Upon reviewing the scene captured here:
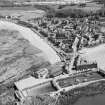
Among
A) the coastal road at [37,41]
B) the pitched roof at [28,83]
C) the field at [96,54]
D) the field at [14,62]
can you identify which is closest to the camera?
the field at [14,62]

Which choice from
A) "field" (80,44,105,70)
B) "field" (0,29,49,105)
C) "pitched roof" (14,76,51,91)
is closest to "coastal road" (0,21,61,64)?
"field" (0,29,49,105)

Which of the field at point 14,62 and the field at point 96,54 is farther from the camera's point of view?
the field at point 96,54

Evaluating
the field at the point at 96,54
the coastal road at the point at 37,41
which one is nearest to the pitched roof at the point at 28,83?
the coastal road at the point at 37,41

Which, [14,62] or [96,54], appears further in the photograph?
[96,54]

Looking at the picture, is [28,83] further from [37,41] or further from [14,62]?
[37,41]

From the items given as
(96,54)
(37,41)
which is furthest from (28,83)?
(37,41)

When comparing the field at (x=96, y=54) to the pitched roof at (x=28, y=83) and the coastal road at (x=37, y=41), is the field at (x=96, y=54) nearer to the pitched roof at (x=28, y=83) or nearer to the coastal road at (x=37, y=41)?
the coastal road at (x=37, y=41)

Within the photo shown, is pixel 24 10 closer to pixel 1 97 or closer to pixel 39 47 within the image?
pixel 39 47

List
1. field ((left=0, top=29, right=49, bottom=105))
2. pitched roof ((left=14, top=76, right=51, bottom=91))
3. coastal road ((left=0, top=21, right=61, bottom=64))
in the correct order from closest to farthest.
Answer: field ((left=0, top=29, right=49, bottom=105)), pitched roof ((left=14, top=76, right=51, bottom=91)), coastal road ((left=0, top=21, right=61, bottom=64))

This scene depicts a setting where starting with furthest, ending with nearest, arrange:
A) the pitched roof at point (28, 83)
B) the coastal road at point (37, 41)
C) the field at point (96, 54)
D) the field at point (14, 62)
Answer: the coastal road at point (37, 41) → the field at point (96, 54) → the pitched roof at point (28, 83) → the field at point (14, 62)

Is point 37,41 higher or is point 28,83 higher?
point 37,41

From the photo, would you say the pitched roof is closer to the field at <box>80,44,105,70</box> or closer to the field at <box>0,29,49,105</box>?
the field at <box>0,29,49,105</box>
